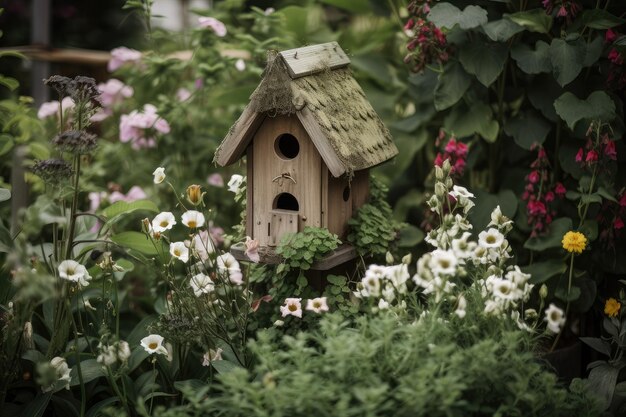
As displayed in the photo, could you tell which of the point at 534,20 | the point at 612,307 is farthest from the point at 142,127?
the point at 612,307

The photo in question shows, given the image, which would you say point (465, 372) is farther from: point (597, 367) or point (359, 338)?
point (597, 367)

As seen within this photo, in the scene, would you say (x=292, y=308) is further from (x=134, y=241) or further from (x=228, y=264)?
(x=134, y=241)

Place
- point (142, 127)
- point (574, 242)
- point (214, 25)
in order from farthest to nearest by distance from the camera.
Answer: point (142, 127)
point (214, 25)
point (574, 242)

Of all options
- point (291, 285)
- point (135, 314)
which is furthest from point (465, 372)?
point (135, 314)

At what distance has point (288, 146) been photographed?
9.48 ft

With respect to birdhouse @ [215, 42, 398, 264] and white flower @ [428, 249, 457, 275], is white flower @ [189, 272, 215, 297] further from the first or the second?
white flower @ [428, 249, 457, 275]

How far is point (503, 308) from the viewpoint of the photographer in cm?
228

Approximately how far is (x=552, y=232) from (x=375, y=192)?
775 millimetres

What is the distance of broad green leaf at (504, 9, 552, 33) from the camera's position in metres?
3.03

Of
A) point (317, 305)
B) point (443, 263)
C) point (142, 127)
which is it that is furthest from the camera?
point (142, 127)

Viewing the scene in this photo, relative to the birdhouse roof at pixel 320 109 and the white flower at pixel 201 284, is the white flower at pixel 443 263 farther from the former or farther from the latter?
the white flower at pixel 201 284

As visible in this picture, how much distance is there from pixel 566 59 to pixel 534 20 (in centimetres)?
23

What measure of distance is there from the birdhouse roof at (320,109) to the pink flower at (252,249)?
0.34 meters

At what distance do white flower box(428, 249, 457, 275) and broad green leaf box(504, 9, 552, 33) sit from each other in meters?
1.30
